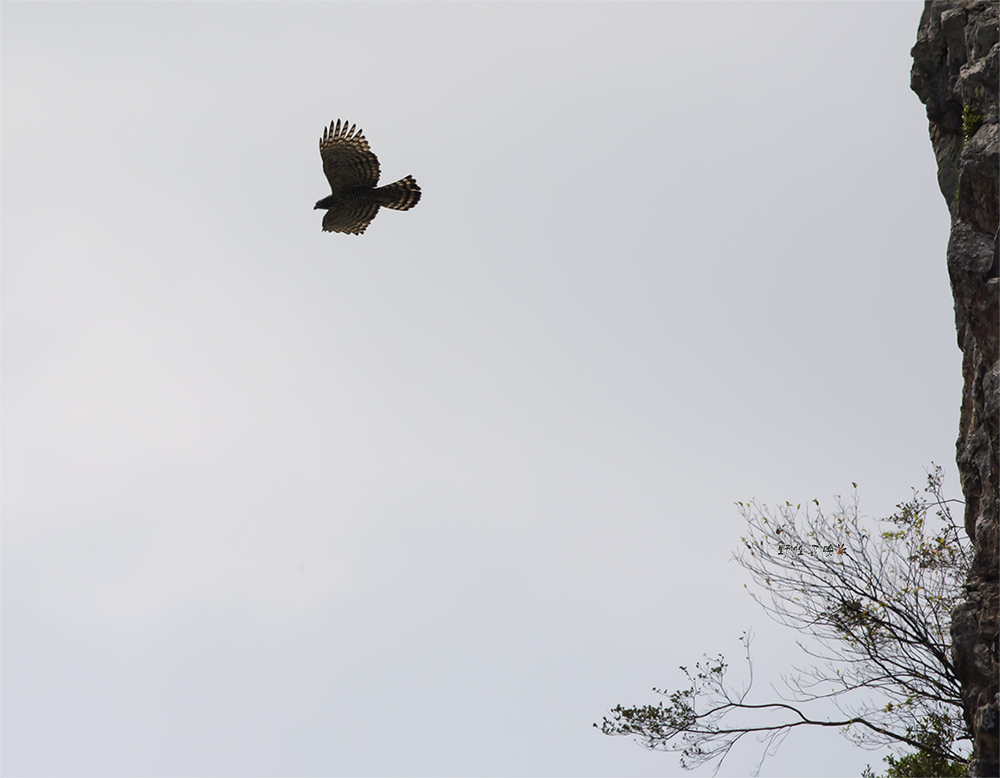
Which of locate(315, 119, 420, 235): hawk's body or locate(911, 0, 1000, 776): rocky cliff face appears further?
locate(315, 119, 420, 235): hawk's body

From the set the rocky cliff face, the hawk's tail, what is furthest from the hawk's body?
the rocky cliff face

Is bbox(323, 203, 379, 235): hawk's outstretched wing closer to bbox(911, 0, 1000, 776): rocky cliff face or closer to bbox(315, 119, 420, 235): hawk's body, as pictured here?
bbox(315, 119, 420, 235): hawk's body

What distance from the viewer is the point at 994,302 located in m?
13.8

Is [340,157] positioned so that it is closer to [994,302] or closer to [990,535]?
[994,302]

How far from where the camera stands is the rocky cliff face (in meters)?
13.0

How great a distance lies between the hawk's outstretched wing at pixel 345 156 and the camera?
16625 mm

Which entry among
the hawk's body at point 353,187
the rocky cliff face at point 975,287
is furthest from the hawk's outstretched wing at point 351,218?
the rocky cliff face at point 975,287

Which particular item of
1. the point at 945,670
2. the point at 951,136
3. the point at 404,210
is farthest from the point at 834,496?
the point at 404,210

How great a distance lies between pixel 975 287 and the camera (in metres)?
14.2

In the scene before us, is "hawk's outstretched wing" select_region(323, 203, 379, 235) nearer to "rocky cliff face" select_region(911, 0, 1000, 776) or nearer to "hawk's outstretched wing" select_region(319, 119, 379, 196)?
"hawk's outstretched wing" select_region(319, 119, 379, 196)

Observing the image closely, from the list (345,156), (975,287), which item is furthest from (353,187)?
(975,287)

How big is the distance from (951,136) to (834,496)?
581 centimetres

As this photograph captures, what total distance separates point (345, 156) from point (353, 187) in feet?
1.79

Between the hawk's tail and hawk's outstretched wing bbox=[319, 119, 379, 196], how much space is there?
0.33 meters
